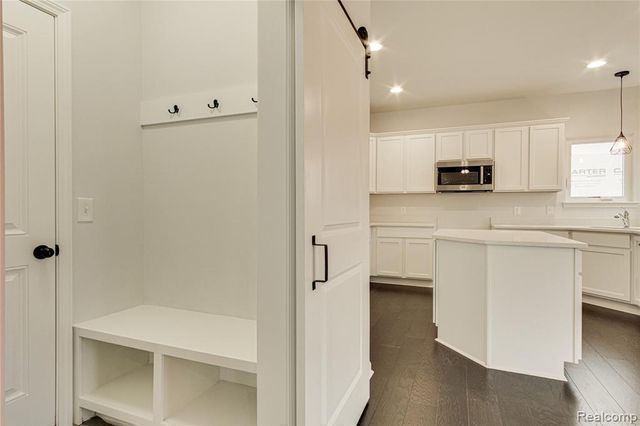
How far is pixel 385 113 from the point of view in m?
5.49

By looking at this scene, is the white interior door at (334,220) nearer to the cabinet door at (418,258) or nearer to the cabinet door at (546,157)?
the cabinet door at (418,258)

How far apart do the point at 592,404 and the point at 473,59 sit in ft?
10.5

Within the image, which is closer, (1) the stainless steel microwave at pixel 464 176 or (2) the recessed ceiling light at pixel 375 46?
(2) the recessed ceiling light at pixel 375 46

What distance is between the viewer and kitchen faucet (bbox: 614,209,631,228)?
4.12m

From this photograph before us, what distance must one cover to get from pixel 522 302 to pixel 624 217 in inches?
118

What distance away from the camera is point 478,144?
183 inches

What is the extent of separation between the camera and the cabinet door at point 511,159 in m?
4.46

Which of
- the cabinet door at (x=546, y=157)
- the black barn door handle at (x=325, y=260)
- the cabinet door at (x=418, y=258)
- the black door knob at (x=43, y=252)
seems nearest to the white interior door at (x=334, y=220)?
the black barn door handle at (x=325, y=260)

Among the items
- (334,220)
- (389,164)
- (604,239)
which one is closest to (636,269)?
(604,239)

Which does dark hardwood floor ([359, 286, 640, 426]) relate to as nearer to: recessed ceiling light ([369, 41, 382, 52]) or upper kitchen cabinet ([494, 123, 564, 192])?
upper kitchen cabinet ([494, 123, 564, 192])

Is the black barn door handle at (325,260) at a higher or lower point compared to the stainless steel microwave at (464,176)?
lower

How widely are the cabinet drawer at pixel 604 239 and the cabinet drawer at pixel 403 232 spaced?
1710 mm

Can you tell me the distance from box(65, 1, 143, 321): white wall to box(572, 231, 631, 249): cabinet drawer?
466 cm

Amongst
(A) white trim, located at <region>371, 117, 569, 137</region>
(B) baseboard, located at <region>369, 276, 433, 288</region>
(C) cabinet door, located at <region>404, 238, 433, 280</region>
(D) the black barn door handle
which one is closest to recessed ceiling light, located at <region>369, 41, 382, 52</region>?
(A) white trim, located at <region>371, 117, 569, 137</region>
